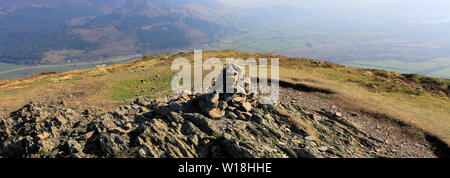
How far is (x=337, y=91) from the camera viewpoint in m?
38.2

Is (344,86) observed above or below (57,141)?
above

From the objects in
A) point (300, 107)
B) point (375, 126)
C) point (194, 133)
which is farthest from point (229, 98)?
point (375, 126)

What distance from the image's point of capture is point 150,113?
24.3 metres

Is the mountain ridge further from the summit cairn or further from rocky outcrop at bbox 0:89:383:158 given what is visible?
the summit cairn

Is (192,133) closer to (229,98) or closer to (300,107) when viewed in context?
(229,98)

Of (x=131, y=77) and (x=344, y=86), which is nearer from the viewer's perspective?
(x=344, y=86)

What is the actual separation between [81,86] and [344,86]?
164 ft

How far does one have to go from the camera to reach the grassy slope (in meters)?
31.7

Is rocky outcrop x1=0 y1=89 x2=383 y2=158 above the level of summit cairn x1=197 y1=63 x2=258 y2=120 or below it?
below

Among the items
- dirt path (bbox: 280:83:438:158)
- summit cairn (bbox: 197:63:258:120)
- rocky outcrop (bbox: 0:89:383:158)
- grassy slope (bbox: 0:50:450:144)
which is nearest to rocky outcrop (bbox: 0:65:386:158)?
rocky outcrop (bbox: 0:89:383:158)

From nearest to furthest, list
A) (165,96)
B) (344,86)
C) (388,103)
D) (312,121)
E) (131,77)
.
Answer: (312,121) → (388,103) → (165,96) → (344,86) → (131,77)

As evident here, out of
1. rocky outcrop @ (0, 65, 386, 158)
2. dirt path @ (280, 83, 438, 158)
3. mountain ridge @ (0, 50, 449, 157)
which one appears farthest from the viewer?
dirt path @ (280, 83, 438, 158)

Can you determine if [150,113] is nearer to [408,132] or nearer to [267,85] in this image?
[267,85]

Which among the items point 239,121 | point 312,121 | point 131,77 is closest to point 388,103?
point 312,121
